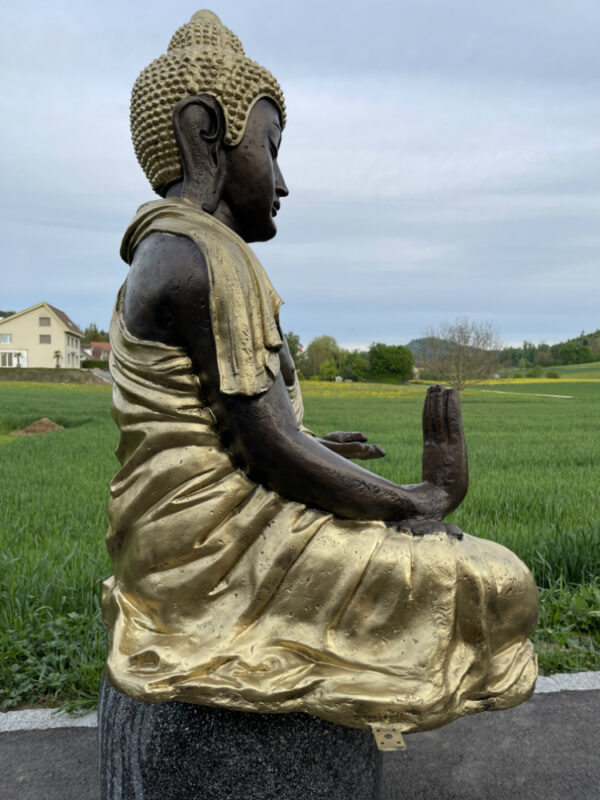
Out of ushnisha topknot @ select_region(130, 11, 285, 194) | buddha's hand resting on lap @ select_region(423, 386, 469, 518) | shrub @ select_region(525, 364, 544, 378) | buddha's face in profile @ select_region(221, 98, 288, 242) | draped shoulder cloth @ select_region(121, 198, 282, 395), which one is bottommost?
shrub @ select_region(525, 364, 544, 378)

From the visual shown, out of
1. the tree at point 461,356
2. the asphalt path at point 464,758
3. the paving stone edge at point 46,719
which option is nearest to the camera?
the asphalt path at point 464,758

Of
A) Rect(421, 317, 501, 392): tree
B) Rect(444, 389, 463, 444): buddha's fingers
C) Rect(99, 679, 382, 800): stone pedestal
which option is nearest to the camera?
Rect(99, 679, 382, 800): stone pedestal

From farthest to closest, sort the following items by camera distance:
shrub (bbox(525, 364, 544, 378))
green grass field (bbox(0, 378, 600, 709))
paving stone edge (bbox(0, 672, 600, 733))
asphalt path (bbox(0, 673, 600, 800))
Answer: shrub (bbox(525, 364, 544, 378)), green grass field (bbox(0, 378, 600, 709)), paving stone edge (bbox(0, 672, 600, 733)), asphalt path (bbox(0, 673, 600, 800))

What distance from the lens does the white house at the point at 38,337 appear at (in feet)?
164

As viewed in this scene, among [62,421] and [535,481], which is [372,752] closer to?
[535,481]

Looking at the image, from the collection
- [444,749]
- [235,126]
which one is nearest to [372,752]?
[444,749]

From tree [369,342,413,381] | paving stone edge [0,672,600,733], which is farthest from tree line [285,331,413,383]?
paving stone edge [0,672,600,733]

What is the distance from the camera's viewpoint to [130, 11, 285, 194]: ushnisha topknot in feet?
6.07

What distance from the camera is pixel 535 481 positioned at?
6969 mm

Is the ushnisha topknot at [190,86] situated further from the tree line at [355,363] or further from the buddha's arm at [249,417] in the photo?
the tree line at [355,363]

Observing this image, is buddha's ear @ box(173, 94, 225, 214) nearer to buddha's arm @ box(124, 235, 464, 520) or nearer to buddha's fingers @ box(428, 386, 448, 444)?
buddha's arm @ box(124, 235, 464, 520)

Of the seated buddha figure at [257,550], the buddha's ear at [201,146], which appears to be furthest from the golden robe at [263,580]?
the buddha's ear at [201,146]

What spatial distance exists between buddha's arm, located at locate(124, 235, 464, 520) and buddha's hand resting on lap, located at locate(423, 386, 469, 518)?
0.10 m

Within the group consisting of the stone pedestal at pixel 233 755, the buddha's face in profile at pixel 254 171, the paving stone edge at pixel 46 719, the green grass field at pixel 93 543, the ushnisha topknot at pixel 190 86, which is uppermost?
the ushnisha topknot at pixel 190 86
